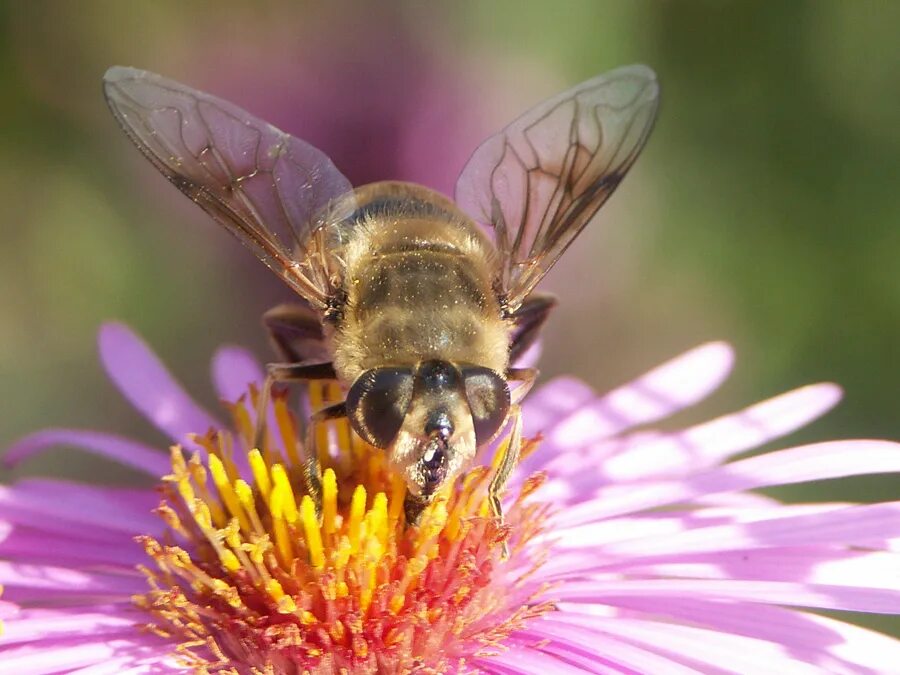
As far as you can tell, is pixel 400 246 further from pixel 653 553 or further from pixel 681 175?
pixel 681 175

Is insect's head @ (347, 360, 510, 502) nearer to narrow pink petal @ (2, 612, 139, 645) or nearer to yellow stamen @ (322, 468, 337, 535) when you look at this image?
yellow stamen @ (322, 468, 337, 535)

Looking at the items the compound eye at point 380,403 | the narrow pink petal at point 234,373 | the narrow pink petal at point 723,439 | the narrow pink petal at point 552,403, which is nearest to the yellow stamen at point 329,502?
the compound eye at point 380,403

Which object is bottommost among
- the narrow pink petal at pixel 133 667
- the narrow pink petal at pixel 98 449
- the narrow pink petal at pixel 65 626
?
the narrow pink petal at pixel 133 667

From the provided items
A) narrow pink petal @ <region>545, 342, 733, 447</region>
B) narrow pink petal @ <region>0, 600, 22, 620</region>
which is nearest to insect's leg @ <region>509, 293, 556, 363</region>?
narrow pink petal @ <region>545, 342, 733, 447</region>

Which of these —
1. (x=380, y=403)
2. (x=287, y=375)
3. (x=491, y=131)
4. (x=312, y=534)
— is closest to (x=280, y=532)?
(x=312, y=534)

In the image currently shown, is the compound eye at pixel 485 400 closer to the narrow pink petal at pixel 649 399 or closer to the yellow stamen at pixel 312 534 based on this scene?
the yellow stamen at pixel 312 534

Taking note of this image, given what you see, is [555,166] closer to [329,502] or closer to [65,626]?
[329,502]
